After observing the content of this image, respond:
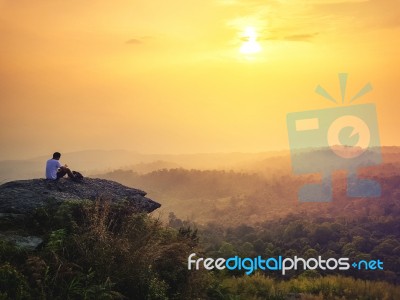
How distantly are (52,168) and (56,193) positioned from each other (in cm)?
143

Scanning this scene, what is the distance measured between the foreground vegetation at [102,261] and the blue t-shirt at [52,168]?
229 cm

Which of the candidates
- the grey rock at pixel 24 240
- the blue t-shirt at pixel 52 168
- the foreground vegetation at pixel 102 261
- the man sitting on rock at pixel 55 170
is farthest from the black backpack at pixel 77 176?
the grey rock at pixel 24 240

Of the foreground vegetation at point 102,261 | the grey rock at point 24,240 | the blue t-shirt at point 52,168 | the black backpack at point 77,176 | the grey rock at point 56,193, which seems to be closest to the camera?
the foreground vegetation at point 102,261

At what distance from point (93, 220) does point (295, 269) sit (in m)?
16.5

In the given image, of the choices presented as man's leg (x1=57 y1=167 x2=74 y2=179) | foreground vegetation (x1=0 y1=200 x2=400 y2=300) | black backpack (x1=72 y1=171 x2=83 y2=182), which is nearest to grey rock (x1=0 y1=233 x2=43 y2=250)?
foreground vegetation (x1=0 y1=200 x2=400 y2=300)

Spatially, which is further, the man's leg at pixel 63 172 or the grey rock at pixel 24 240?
the man's leg at pixel 63 172

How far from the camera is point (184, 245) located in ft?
40.1

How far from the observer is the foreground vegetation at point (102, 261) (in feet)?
30.6

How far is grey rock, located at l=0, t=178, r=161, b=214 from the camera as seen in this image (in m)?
12.4

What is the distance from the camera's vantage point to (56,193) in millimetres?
13469

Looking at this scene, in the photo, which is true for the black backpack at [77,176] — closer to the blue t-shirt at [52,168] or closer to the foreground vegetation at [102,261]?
the blue t-shirt at [52,168]

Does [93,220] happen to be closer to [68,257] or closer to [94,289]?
[68,257]

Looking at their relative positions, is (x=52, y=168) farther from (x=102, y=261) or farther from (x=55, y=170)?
(x=102, y=261)

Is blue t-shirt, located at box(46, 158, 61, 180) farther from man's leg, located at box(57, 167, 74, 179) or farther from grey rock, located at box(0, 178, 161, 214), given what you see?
Result: grey rock, located at box(0, 178, 161, 214)
